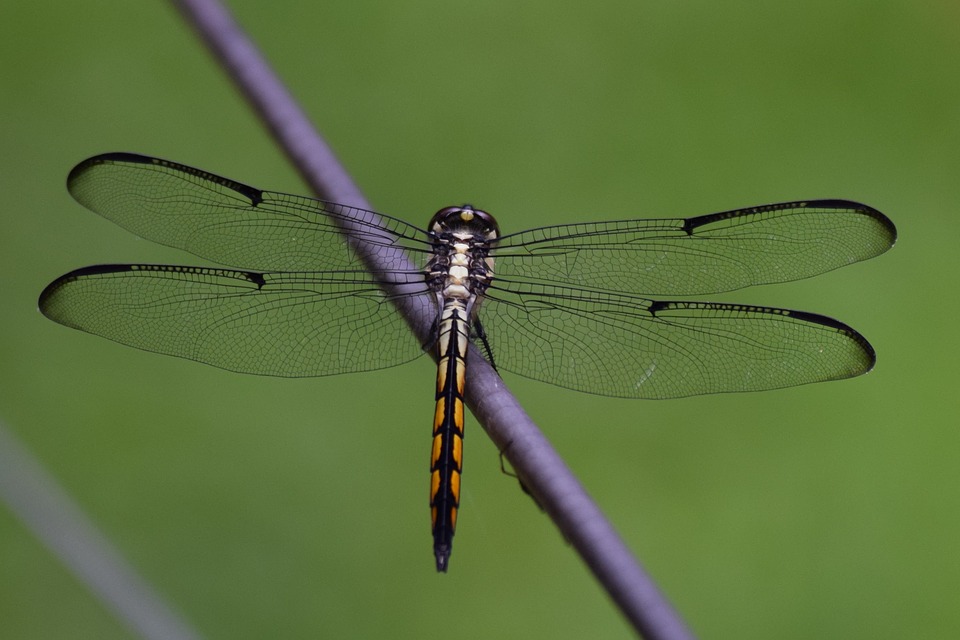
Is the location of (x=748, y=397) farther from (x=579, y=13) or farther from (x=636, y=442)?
(x=579, y=13)

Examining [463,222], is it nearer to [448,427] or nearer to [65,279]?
[448,427]

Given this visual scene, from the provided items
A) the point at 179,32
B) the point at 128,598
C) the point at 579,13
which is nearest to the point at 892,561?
the point at 128,598

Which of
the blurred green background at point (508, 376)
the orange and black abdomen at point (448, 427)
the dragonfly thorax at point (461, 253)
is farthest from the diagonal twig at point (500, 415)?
the blurred green background at point (508, 376)

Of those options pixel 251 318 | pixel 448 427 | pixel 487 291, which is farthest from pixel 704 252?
pixel 251 318

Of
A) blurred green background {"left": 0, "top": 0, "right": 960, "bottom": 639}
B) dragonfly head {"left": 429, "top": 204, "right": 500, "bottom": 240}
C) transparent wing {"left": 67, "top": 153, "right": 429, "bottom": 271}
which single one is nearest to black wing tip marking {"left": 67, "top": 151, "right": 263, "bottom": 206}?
transparent wing {"left": 67, "top": 153, "right": 429, "bottom": 271}

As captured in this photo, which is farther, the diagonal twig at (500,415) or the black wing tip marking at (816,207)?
the black wing tip marking at (816,207)

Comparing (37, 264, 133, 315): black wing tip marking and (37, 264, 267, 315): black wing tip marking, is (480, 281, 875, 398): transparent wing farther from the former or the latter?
(37, 264, 133, 315): black wing tip marking

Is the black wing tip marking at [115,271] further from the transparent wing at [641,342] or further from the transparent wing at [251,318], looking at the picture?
the transparent wing at [641,342]

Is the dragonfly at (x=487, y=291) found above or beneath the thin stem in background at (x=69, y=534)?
above
